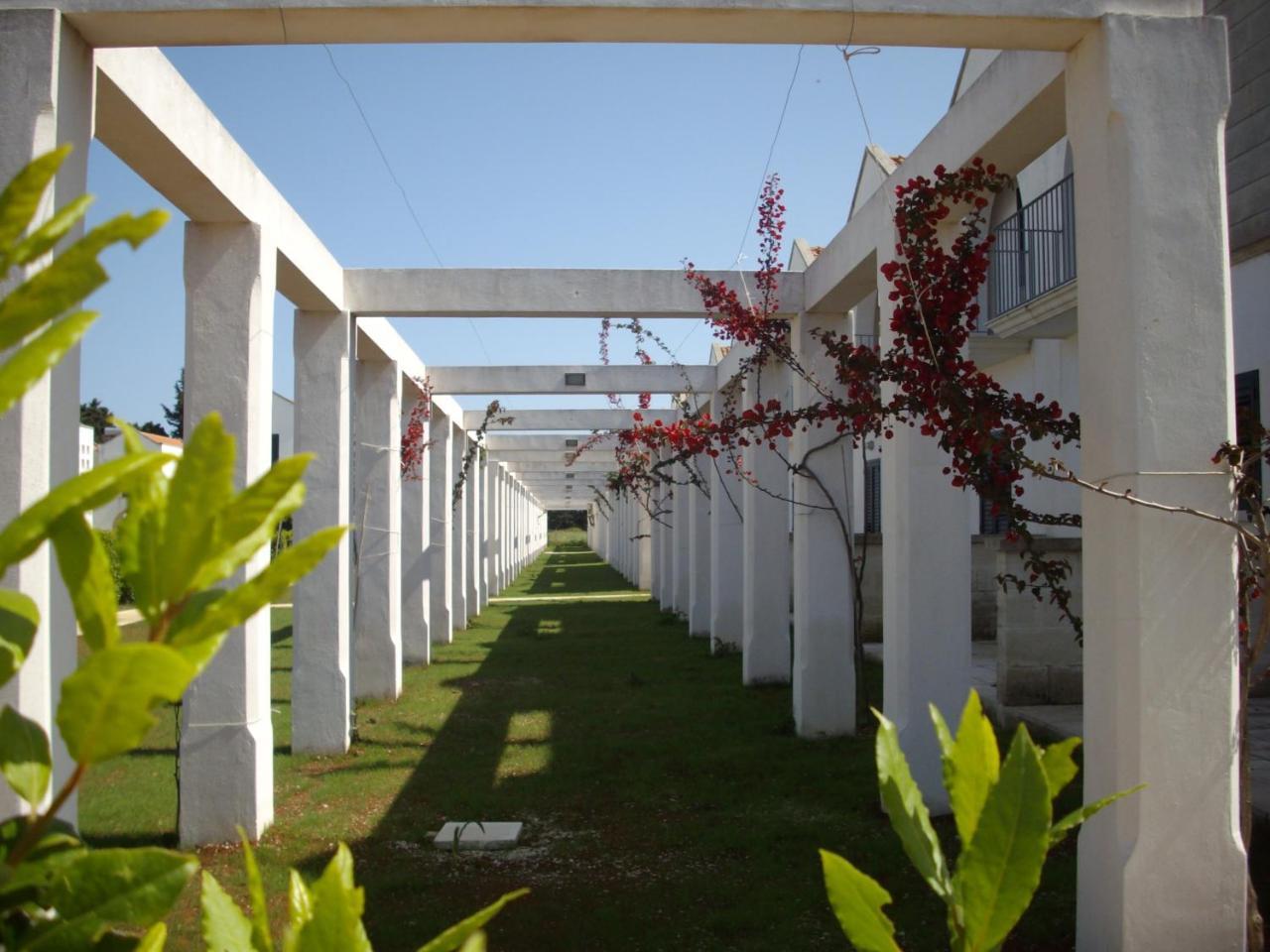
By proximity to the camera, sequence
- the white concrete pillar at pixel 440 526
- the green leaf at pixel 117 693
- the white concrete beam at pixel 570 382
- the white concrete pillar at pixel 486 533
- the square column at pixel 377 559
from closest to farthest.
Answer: the green leaf at pixel 117 693 < the square column at pixel 377 559 < the white concrete beam at pixel 570 382 < the white concrete pillar at pixel 440 526 < the white concrete pillar at pixel 486 533

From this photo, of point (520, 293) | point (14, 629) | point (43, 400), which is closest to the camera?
point (14, 629)

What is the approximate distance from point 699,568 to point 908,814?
15.5 meters

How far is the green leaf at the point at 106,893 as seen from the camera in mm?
769

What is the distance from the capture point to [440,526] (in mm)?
16188

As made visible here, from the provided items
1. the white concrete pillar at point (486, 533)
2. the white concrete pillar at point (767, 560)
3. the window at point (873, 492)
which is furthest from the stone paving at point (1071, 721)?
the white concrete pillar at point (486, 533)

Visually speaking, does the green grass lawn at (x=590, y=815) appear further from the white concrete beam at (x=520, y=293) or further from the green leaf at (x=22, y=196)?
the green leaf at (x=22, y=196)

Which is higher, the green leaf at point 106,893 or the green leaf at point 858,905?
the green leaf at point 106,893

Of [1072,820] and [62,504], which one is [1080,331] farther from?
[62,504]

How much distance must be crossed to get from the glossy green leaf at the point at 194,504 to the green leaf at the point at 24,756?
0.56 ft

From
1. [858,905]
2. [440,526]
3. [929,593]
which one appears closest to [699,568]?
[440,526]

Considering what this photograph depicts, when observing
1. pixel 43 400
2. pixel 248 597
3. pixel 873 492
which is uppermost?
pixel 873 492

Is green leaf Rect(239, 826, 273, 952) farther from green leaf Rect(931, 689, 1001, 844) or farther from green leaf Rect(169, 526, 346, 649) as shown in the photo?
green leaf Rect(931, 689, 1001, 844)

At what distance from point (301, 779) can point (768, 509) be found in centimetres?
508

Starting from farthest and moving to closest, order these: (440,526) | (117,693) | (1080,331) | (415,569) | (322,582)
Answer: (440,526) → (415,569) → (322,582) → (1080,331) → (117,693)
